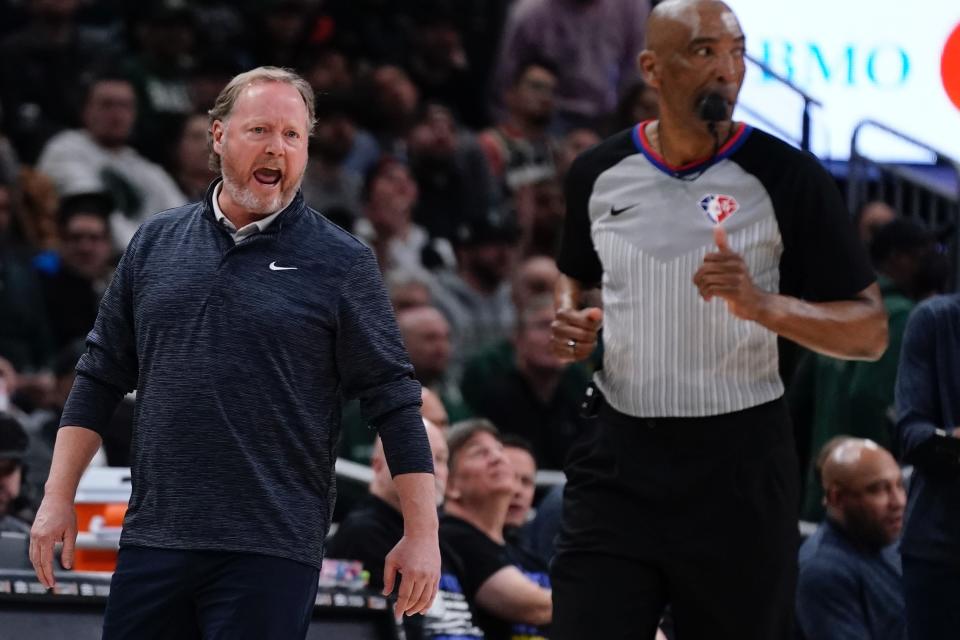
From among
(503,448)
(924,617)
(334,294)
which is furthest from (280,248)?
(503,448)

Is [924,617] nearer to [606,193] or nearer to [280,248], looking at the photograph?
[606,193]

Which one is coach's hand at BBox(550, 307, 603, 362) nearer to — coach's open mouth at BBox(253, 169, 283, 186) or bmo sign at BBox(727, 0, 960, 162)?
coach's open mouth at BBox(253, 169, 283, 186)

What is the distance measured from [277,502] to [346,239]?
1.88ft

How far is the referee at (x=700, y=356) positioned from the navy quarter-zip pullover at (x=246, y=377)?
0.53 metres

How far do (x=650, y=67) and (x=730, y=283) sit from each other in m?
0.62

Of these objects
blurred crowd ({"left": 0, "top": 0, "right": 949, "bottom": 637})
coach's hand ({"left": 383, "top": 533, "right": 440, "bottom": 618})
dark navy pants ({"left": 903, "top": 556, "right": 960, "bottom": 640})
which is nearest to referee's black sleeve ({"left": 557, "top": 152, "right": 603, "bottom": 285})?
coach's hand ({"left": 383, "top": 533, "right": 440, "bottom": 618})

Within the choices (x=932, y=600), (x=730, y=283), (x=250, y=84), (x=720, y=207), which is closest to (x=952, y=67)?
(x=932, y=600)

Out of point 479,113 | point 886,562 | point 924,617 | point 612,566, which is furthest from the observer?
point 479,113

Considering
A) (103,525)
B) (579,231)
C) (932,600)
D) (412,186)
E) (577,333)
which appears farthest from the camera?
(412,186)

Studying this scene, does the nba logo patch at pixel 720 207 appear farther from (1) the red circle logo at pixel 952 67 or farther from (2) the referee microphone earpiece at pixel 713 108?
(1) the red circle logo at pixel 952 67

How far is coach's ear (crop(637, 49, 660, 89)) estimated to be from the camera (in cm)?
396

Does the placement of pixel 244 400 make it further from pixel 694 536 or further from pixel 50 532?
pixel 694 536

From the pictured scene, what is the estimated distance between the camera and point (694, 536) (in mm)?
3766

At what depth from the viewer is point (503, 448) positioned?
256 inches
